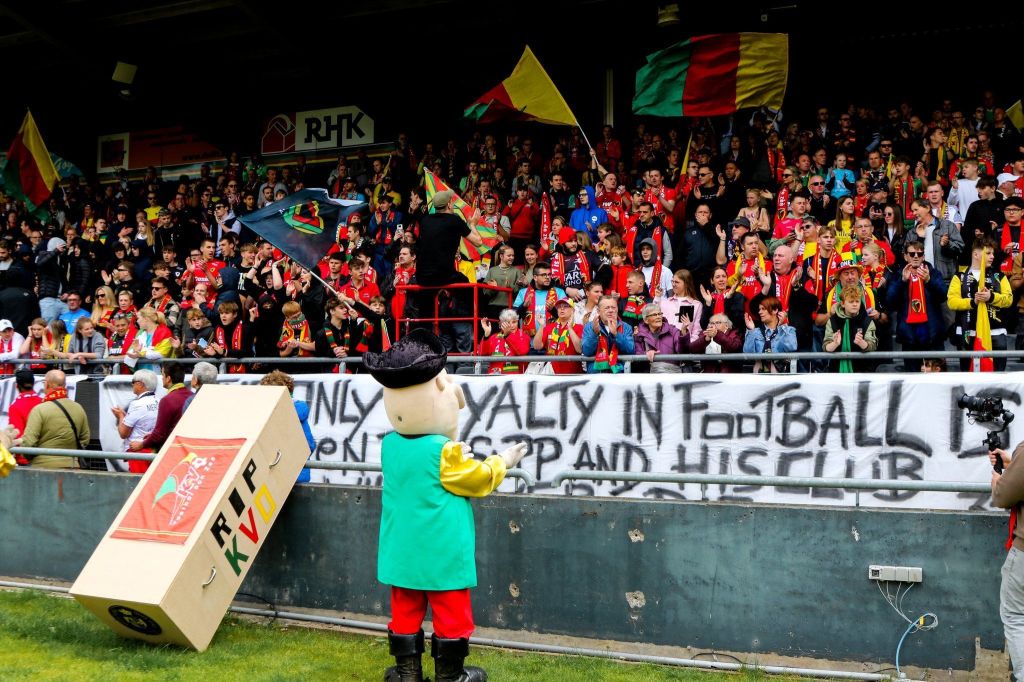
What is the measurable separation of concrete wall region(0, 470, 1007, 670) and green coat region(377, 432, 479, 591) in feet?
3.36

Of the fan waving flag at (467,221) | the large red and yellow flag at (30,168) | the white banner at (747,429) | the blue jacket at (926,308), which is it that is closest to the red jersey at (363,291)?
the fan waving flag at (467,221)

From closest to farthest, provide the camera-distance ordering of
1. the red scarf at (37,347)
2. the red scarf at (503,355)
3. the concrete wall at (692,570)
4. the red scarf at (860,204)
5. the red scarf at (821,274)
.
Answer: the concrete wall at (692,570), the red scarf at (821,274), the red scarf at (503,355), the red scarf at (860,204), the red scarf at (37,347)

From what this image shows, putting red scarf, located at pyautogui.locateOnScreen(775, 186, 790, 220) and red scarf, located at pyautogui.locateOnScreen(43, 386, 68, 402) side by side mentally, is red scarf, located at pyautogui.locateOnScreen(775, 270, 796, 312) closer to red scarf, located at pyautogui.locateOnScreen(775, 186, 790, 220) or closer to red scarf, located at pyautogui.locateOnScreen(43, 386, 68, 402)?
red scarf, located at pyautogui.locateOnScreen(775, 186, 790, 220)

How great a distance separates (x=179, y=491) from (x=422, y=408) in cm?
205

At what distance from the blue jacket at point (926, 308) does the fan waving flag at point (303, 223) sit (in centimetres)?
587

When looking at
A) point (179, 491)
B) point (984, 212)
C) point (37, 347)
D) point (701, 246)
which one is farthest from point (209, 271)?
point (984, 212)

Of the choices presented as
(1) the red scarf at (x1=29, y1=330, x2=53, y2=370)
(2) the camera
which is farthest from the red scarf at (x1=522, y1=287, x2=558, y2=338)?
(1) the red scarf at (x1=29, y1=330, x2=53, y2=370)

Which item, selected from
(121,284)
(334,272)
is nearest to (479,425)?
(334,272)

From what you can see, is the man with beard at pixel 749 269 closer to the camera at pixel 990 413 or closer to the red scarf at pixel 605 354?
the red scarf at pixel 605 354

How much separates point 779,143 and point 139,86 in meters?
12.1

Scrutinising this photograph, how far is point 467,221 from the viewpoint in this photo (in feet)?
45.7

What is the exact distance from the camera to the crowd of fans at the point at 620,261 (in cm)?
989

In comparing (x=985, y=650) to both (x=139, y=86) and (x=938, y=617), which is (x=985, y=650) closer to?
(x=938, y=617)

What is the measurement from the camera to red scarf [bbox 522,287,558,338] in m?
11.1
